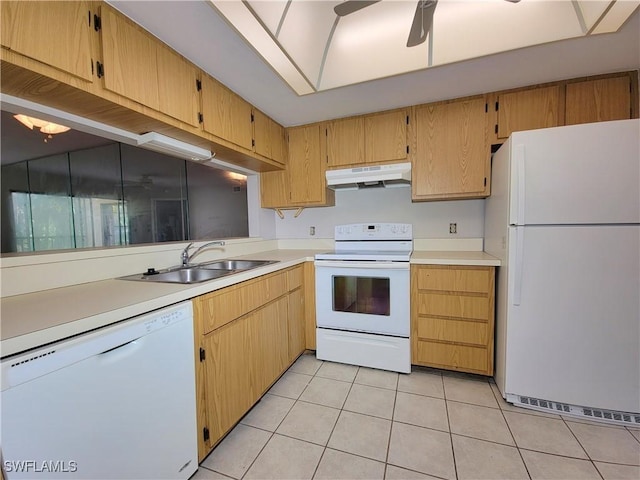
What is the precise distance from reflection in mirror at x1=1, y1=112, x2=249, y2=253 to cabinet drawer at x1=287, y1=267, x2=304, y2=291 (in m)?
0.96

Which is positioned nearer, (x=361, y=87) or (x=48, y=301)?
(x=48, y=301)

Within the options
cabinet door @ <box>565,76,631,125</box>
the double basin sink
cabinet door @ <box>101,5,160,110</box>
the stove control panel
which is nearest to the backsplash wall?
the stove control panel

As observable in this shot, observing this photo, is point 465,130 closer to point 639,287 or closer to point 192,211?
point 639,287

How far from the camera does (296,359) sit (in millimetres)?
2309

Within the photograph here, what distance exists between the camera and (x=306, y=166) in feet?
8.66

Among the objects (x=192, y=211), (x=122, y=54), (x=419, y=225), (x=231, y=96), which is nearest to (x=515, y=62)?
(x=419, y=225)

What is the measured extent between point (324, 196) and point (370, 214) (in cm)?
52

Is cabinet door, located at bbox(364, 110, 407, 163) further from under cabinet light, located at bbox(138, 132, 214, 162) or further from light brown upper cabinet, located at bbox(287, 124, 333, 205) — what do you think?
under cabinet light, located at bbox(138, 132, 214, 162)

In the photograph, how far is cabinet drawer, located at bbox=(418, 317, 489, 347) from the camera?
6.33ft

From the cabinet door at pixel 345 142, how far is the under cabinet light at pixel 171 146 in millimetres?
1133

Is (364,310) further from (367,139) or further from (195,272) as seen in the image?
(367,139)

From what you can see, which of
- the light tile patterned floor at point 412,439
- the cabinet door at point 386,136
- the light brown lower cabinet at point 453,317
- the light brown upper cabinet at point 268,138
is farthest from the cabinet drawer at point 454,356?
the light brown upper cabinet at point 268,138

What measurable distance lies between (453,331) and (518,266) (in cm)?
68

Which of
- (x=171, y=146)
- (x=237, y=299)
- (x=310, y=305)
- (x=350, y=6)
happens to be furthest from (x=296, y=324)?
(x=350, y=6)
